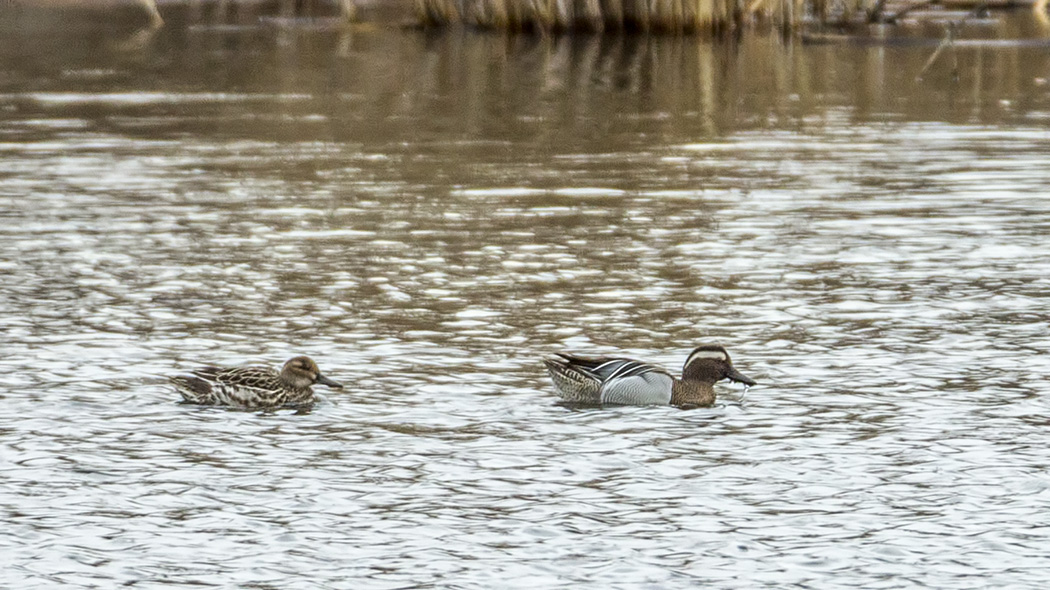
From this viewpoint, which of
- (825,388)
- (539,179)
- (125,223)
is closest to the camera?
(825,388)

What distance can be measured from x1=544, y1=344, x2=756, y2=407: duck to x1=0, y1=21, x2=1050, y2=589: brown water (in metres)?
0.11

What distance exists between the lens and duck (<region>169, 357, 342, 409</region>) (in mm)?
9953

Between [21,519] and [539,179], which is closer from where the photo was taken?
[21,519]

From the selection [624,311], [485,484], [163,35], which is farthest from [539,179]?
[163,35]

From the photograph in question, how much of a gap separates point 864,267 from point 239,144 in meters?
9.39

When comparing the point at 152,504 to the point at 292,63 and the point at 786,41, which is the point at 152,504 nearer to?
the point at 292,63

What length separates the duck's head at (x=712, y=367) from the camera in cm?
1001

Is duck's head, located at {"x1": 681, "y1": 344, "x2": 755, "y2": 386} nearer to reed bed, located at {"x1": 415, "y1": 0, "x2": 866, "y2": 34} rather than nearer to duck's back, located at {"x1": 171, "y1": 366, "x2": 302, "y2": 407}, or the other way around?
duck's back, located at {"x1": 171, "y1": 366, "x2": 302, "y2": 407}

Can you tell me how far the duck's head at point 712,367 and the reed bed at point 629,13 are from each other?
2485 cm

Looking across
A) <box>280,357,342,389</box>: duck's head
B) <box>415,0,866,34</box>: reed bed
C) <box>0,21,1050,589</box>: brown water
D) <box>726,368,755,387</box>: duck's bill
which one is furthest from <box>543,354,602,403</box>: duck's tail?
<box>415,0,866,34</box>: reed bed

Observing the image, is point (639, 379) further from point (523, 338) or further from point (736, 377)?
point (523, 338)

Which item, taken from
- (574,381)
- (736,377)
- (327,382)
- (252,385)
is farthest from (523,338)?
(252,385)

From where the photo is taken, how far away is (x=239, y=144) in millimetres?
21438

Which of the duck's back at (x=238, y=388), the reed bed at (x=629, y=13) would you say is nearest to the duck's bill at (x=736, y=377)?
the duck's back at (x=238, y=388)
